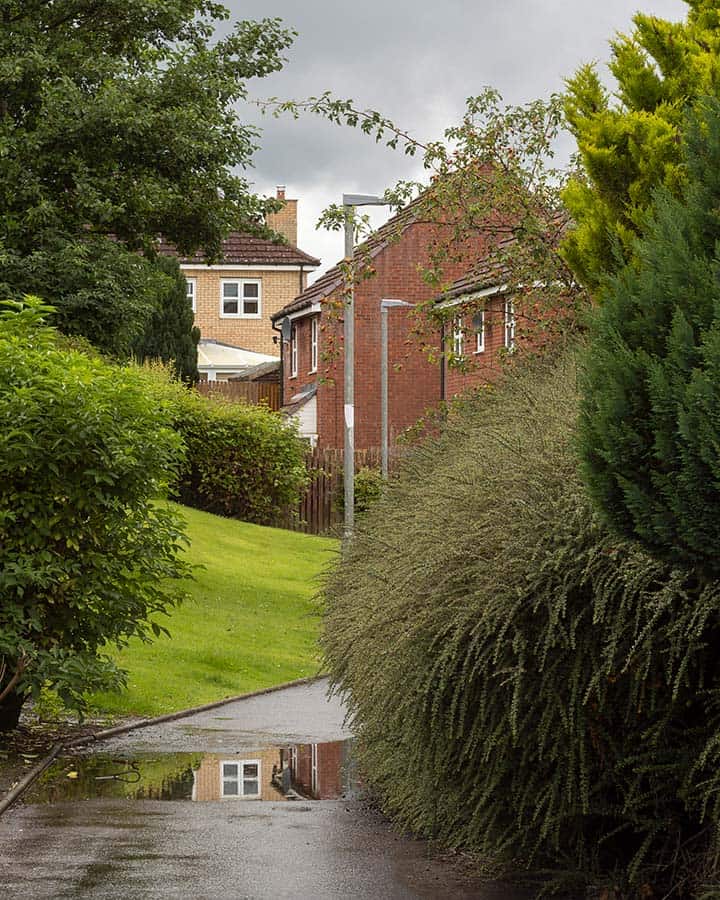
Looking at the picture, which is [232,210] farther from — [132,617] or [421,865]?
[421,865]

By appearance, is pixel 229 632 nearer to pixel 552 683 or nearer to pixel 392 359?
pixel 552 683

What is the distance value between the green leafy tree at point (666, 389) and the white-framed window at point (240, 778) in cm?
479

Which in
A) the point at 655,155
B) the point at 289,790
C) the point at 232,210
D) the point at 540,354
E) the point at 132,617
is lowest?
the point at 289,790

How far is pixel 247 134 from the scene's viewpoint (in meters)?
28.3

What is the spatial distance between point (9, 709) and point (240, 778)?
2065mm

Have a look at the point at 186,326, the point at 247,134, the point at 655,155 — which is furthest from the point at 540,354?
the point at 186,326

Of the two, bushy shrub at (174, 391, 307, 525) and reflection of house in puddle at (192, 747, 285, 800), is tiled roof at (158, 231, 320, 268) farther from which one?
reflection of house in puddle at (192, 747, 285, 800)

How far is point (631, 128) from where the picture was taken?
35.3 ft

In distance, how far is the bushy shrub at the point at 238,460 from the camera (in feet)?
113

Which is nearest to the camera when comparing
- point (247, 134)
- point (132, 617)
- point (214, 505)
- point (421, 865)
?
point (421, 865)

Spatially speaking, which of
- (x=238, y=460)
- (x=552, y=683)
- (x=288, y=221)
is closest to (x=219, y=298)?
(x=288, y=221)

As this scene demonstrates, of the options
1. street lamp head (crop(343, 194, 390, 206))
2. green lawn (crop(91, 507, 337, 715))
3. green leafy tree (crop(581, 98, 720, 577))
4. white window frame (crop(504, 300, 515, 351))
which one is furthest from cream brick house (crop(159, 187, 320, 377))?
green leafy tree (crop(581, 98, 720, 577))

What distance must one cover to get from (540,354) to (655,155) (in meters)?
1.99

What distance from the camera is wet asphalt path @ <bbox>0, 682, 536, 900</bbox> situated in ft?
23.8
